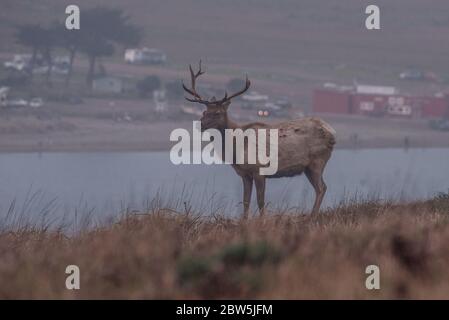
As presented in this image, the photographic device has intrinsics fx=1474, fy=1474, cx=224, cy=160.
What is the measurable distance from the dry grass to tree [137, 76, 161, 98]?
7831 centimetres

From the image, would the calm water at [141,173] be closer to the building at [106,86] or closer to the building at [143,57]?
the building at [106,86]

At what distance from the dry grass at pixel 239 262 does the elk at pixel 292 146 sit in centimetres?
369

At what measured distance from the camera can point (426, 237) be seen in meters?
13.0

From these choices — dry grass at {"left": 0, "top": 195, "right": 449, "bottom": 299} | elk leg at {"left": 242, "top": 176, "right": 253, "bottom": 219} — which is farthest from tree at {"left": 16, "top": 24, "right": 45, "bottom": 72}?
dry grass at {"left": 0, "top": 195, "right": 449, "bottom": 299}

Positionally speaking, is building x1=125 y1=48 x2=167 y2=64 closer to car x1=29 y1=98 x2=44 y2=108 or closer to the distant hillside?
the distant hillside

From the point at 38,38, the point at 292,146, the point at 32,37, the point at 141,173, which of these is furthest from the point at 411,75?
the point at 292,146

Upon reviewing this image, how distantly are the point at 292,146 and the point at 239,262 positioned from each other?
6.48 metres

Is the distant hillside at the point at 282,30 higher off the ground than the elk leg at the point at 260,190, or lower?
higher

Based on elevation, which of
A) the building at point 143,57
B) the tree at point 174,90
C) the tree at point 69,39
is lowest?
the tree at point 174,90

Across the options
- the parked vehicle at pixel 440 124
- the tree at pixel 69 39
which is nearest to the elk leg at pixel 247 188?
the parked vehicle at pixel 440 124

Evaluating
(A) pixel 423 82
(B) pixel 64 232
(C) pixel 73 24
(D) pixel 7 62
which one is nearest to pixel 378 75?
(A) pixel 423 82

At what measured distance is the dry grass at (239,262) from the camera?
11469mm

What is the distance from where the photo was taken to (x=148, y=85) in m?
93.7

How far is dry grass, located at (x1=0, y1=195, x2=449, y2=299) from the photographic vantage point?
1147 cm
